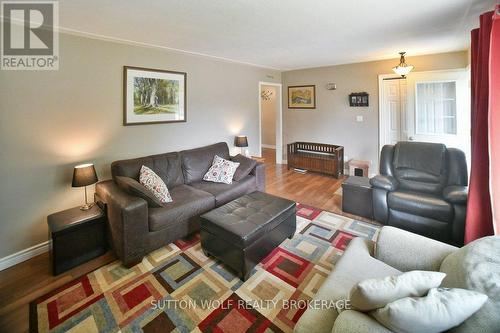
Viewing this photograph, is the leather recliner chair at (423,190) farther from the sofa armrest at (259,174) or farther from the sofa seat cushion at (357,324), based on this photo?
the sofa seat cushion at (357,324)

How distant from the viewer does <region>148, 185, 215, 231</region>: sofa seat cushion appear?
8.43 feet

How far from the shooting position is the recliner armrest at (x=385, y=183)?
3.10m

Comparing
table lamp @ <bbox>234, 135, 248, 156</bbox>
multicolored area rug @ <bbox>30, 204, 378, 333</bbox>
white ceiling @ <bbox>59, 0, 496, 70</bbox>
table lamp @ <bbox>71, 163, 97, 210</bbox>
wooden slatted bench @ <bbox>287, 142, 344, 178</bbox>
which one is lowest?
multicolored area rug @ <bbox>30, 204, 378, 333</bbox>

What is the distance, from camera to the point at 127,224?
7.63 ft

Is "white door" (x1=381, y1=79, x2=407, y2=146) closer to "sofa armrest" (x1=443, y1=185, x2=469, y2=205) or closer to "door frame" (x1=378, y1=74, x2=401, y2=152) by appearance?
"door frame" (x1=378, y1=74, x2=401, y2=152)

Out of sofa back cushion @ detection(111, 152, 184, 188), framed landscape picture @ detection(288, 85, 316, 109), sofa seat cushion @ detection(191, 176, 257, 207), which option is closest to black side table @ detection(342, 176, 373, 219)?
sofa seat cushion @ detection(191, 176, 257, 207)

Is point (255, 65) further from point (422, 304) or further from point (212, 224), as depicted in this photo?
point (422, 304)

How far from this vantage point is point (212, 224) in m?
2.39

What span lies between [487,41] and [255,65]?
3.99 m

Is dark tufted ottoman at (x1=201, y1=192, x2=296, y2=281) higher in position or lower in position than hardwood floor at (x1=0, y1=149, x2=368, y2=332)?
higher

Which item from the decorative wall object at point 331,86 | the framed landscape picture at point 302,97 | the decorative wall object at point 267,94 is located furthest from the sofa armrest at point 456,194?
the decorative wall object at point 267,94

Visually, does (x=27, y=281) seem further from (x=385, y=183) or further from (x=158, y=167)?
(x=385, y=183)
